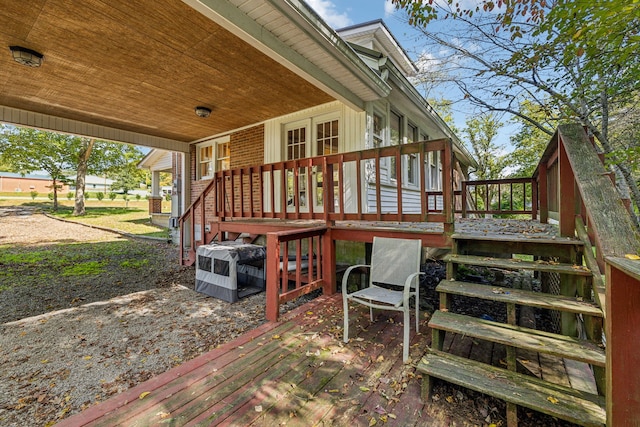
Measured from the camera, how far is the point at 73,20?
3.18m

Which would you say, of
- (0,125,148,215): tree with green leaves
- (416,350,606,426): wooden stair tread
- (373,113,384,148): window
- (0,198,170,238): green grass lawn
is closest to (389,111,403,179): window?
(373,113,384,148): window

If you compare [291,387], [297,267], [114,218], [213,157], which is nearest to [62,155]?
[114,218]

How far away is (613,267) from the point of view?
1238 millimetres

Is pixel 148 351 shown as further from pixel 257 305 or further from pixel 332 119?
pixel 332 119

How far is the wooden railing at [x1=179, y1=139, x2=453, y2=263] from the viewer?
312 centimetres

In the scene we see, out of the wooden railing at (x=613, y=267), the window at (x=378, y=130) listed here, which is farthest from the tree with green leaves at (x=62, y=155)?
the wooden railing at (x=613, y=267)

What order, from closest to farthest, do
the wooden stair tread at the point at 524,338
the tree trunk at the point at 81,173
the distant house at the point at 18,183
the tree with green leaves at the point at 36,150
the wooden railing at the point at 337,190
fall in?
1. the wooden stair tread at the point at 524,338
2. the wooden railing at the point at 337,190
3. the tree with green leaves at the point at 36,150
4. the tree trunk at the point at 81,173
5. the distant house at the point at 18,183

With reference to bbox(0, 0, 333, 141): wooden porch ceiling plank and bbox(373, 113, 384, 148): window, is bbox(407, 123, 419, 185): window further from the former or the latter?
bbox(0, 0, 333, 141): wooden porch ceiling plank

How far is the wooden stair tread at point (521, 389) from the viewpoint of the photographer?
1.45m

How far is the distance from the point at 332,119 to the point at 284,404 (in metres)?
5.23

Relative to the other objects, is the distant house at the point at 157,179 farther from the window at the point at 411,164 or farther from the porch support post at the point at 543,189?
the porch support post at the point at 543,189

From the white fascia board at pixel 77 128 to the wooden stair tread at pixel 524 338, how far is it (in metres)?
8.52

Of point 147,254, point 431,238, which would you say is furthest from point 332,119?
point 147,254

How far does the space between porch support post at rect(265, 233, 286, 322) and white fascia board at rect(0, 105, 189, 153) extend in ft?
22.2
